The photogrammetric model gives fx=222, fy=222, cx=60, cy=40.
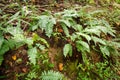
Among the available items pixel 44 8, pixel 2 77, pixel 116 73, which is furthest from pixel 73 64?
pixel 44 8

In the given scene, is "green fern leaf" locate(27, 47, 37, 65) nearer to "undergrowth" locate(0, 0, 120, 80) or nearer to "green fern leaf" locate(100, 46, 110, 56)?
"undergrowth" locate(0, 0, 120, 80)

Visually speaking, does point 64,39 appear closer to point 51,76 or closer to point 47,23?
point 47,23

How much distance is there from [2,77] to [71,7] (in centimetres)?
307

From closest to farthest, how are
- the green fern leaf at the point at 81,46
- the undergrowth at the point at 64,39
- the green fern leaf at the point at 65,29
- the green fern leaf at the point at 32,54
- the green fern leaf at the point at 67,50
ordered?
the green fern leaf at the point at 32,54
the undergrowth at the point at 64,39
the green fern leaf at the point at 67,50
the green fern leaf at the point at 81,46
the green fern leaf at the point at 65,29

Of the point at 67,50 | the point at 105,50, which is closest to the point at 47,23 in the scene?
the point at 67,50

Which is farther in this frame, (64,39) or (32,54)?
(64,39)

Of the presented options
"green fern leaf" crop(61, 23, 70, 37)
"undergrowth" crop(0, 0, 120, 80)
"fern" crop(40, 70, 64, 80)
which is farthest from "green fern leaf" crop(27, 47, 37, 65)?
"green fern leaf" crop(61, 23, 70, 37)

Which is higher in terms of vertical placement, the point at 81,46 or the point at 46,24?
the point at 46,24

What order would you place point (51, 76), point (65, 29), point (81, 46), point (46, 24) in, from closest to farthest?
1. point (51, 76)
2. point (81, 46)
3. point (46, 24)
4. point (65, 29)

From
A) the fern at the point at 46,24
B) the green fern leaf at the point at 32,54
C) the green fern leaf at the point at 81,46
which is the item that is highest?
the fern at the point at 46,24

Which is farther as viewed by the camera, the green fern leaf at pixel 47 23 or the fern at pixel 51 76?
the green fern leaf at pixel 47 23

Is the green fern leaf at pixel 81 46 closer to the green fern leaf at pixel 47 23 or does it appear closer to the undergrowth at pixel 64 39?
the undergrowth at pixel 64 39

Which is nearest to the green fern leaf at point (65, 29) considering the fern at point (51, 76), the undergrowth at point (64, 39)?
the undergrowth at point (64, 39)

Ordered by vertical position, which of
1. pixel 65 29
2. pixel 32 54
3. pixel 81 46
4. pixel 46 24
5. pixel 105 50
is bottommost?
pixel 105 50
